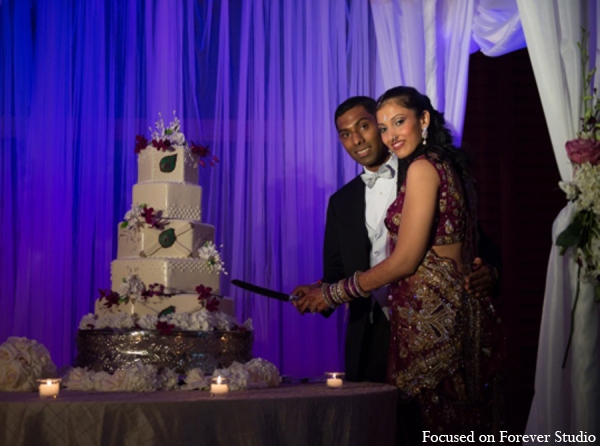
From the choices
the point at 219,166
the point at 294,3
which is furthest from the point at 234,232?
the point at 294,3

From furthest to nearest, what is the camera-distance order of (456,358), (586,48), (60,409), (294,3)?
(294,3), (586,48), (456,358), (60,409)

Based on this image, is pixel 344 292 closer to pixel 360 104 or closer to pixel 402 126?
pixel 402 126

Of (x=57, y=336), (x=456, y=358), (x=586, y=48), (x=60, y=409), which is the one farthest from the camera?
(x=57, y=336)

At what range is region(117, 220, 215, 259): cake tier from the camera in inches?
140

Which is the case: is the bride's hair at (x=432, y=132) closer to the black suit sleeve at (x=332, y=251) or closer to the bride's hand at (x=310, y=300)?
the bride's hand at (x=310, y=300)

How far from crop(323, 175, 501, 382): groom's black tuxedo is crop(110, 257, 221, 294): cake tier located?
2.16 ft

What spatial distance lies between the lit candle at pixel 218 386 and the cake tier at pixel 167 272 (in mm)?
890

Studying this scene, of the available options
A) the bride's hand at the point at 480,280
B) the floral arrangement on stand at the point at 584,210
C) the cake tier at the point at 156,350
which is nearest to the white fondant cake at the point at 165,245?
the cake tier at the point at 156,350

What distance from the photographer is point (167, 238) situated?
3564 millimetres

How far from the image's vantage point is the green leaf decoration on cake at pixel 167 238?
3.56 m

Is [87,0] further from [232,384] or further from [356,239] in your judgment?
[232,384]

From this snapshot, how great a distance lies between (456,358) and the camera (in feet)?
8.93

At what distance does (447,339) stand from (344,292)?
0.42 m

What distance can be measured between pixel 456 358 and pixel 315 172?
2.84 meters
